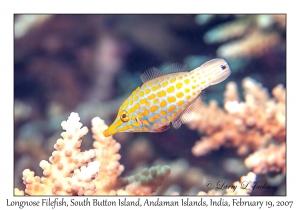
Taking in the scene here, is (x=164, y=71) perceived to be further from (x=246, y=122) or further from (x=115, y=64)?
(x=115, y=64)

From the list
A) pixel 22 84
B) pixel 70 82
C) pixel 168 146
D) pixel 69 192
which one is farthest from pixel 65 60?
pixel 69 192

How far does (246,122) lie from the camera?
8.95ft

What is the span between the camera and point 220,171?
11.2ft

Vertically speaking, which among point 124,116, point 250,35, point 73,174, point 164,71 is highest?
point 250,35

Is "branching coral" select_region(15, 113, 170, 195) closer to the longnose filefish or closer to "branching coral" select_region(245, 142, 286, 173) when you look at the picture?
the longnose filefish

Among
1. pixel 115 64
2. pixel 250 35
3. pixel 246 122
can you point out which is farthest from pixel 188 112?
pixel 115 64

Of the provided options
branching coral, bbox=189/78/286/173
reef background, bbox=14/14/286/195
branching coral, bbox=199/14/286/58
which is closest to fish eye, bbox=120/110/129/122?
branching coral, bbox=189/78/286/173

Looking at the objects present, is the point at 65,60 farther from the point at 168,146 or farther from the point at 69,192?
the point at 69,192

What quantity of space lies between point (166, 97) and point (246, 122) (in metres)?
1.05

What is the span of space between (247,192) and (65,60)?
10.9ft

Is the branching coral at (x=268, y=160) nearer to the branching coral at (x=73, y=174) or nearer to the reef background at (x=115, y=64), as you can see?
the branching coral at (x=73, y=174)

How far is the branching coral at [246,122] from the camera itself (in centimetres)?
269

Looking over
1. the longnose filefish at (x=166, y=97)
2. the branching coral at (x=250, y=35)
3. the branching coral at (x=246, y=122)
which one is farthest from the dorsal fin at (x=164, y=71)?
the branching coral at (x=250, y=35)

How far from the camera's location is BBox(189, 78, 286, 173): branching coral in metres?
2.69
